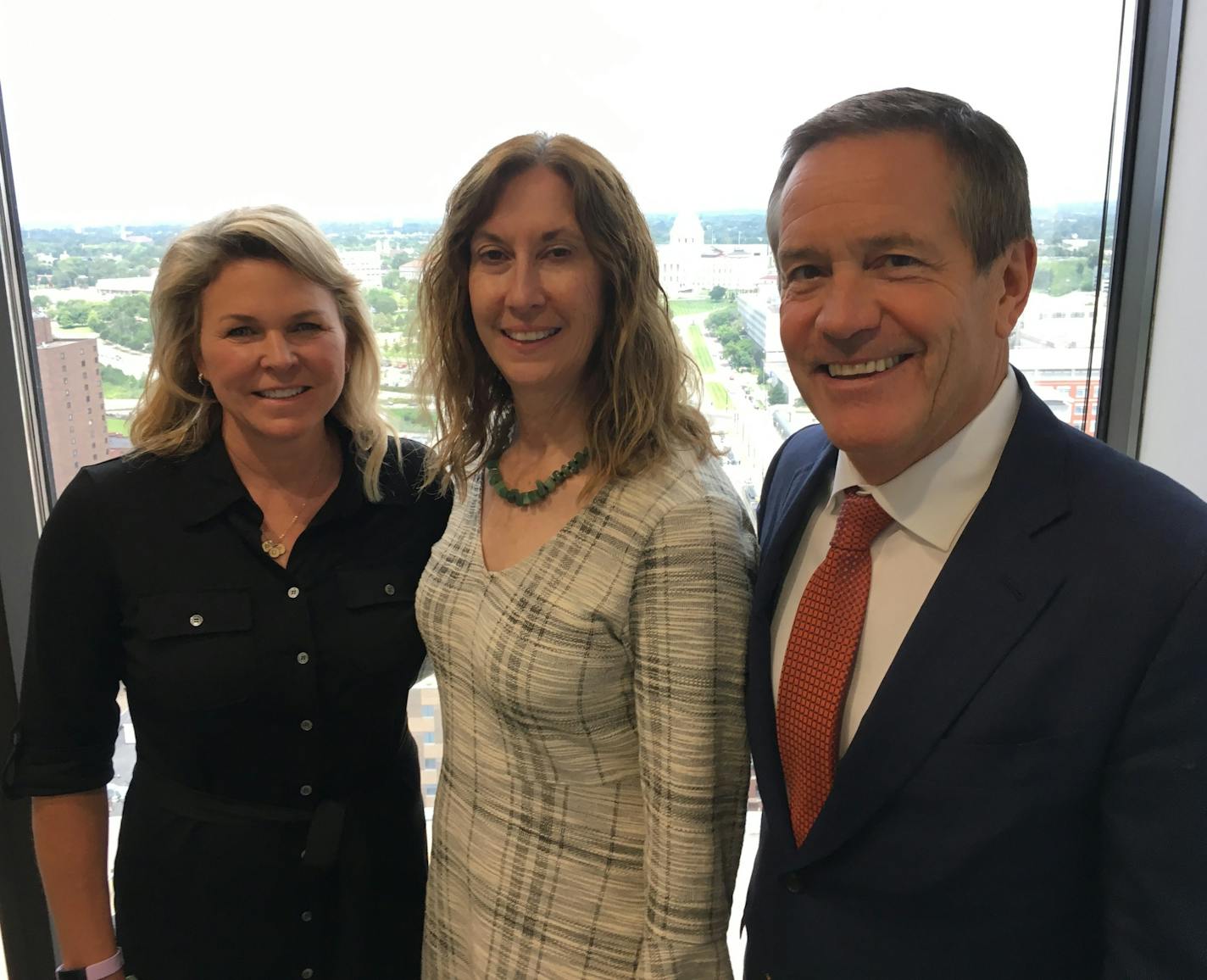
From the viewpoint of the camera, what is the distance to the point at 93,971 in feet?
4.98

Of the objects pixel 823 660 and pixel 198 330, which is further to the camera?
pixel 198 330

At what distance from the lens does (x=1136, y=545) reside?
92cm

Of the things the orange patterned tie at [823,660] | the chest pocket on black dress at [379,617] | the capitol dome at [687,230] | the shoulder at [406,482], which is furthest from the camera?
the capitol dome at [687,230]

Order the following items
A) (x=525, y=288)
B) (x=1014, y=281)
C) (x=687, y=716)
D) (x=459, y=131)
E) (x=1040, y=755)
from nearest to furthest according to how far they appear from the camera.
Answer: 1. (x=1040, y=755)
2. (x=1014, y=281)
3. (x=687, y=716)
4. (x=525, y=288)
5. (x=459, y=131)

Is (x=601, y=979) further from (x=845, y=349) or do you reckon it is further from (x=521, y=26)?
(x=521, y=26)

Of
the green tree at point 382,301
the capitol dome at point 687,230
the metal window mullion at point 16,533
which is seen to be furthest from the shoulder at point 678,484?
the metal window mullion at point 16,533

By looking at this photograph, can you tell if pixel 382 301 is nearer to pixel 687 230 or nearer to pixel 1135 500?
pixel 687 230

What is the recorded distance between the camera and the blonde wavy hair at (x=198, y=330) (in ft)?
4.77

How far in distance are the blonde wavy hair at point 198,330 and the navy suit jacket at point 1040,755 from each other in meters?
1.00

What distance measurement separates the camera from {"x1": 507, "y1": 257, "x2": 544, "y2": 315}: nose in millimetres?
1290

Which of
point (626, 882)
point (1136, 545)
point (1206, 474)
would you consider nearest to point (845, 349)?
point (1136, 545)

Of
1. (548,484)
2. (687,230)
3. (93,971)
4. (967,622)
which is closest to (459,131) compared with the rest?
(687,230)

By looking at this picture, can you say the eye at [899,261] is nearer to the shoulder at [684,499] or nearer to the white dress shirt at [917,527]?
the white dress shirt at [917,527]

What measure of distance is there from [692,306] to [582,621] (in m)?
1.05
